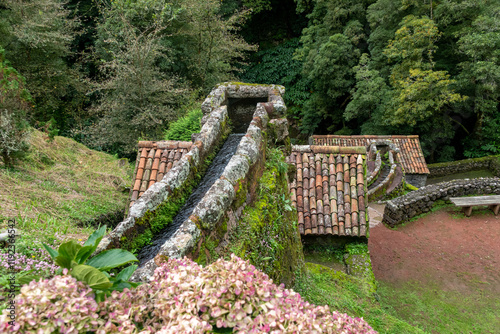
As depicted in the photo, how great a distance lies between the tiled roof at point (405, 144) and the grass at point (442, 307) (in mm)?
10525

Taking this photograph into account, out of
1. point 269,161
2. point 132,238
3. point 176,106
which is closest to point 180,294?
point 132,238

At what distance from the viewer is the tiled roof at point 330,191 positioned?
19.8 ft

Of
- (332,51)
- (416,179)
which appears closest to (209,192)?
(416,179)

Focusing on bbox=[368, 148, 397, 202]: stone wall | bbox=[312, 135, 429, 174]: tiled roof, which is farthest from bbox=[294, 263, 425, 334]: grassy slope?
bbox=[312, 135, 429, 174]: tiled roof

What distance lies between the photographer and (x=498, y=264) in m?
9.09

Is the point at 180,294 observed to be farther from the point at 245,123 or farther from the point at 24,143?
Answer: the point at 24,143

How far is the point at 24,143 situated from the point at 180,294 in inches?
327

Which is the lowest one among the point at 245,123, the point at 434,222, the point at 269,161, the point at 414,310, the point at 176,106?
the point at 414,310

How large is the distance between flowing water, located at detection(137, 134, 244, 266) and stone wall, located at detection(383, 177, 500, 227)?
9.40 meters

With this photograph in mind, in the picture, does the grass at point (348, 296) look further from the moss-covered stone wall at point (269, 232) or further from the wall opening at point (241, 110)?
the wall opening at point (241, 110)

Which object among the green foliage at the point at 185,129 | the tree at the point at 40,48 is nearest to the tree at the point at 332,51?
the green foliage at the point at 185,129

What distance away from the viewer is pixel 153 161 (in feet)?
18.6

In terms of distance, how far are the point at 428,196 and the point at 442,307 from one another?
19.7 ft

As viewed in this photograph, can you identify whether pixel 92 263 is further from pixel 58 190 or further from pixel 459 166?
pixel 459 166
